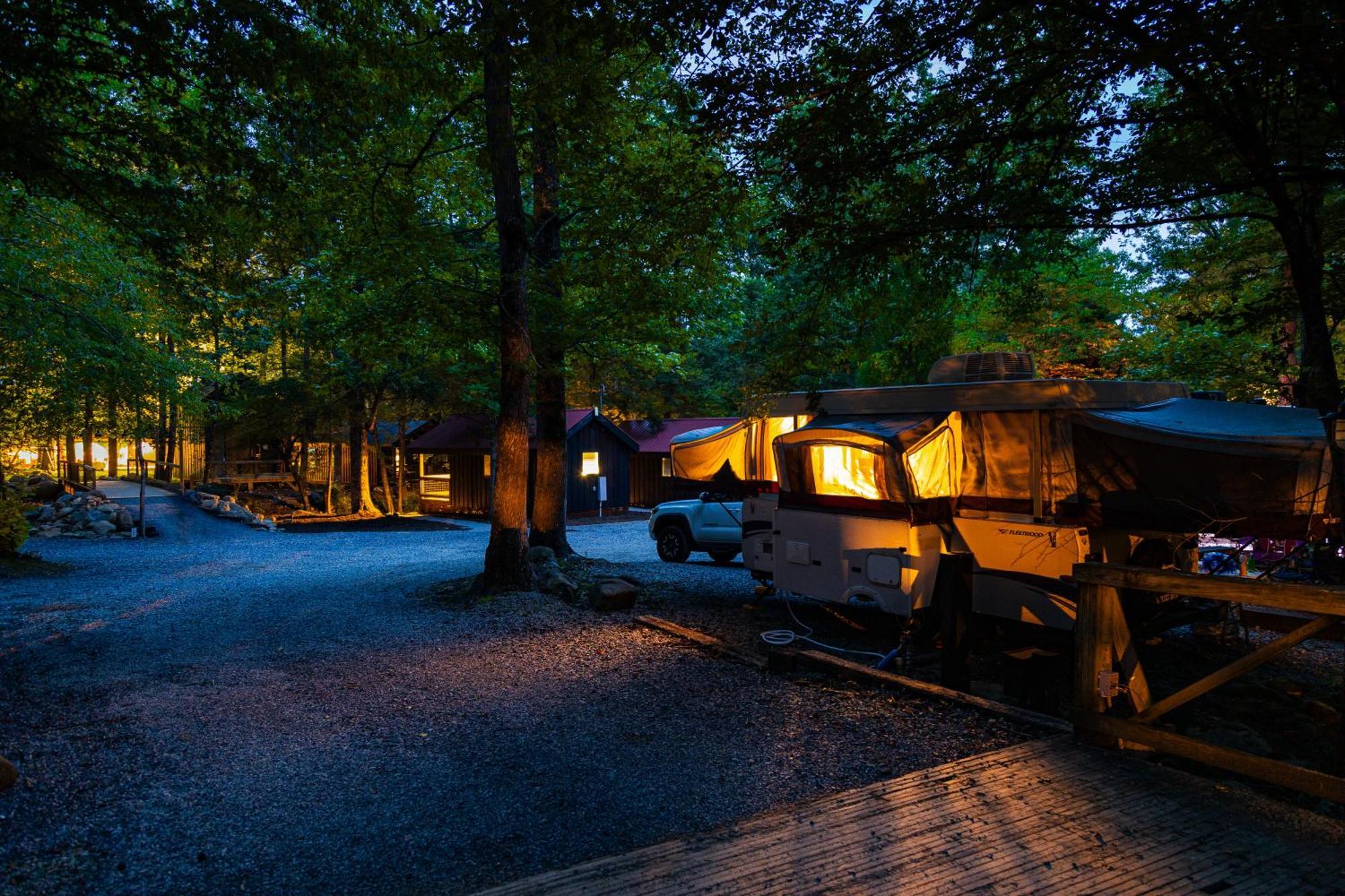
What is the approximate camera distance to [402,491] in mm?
28141

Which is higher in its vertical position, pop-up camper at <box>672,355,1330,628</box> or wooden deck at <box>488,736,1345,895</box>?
pop-up camper at <box>672,355,1330,628</box>

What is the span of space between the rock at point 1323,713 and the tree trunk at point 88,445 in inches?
733

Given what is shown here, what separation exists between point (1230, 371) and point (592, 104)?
10951 mm

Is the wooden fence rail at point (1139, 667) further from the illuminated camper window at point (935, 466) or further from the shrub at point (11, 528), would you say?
→ the shrub at point (11, 528)

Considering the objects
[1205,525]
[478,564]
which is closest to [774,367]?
[1205,525]

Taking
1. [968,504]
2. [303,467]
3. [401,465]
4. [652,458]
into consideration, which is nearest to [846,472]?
[968,504]

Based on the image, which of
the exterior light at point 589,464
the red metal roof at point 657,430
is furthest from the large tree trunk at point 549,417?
the red metal roof at point 657,430

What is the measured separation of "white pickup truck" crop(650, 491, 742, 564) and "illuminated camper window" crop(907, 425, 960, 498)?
6873 mm

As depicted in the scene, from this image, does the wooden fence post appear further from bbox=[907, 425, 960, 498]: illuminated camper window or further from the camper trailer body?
bbox=[907, 425, 960, 498]: illuminated camper window

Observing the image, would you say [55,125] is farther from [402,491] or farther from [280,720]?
[402,491]

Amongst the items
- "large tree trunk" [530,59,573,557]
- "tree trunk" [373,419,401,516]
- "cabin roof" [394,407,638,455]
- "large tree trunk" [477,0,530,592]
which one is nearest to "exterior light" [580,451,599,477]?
"cabin roof" [394,407,638,455]

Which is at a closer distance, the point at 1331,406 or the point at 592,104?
the point at 1331,406

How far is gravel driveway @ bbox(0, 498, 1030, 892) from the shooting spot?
3.52 metres

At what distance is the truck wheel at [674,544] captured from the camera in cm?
1480
